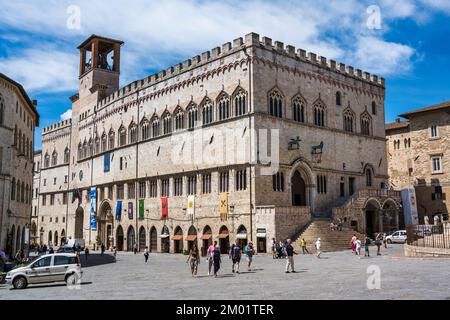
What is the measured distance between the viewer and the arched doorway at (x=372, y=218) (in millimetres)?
46969

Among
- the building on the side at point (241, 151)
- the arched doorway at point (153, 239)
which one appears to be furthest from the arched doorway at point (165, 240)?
the arched doorway at point (153, 239)

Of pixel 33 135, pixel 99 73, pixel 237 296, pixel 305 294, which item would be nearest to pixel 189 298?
pixel 237 296

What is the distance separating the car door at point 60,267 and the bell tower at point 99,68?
45.8 metres

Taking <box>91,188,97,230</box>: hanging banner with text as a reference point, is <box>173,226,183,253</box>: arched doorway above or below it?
below

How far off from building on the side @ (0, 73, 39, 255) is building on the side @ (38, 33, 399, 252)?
41.1 feet

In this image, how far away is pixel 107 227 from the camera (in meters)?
60.1

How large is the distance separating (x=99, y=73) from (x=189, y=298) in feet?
179

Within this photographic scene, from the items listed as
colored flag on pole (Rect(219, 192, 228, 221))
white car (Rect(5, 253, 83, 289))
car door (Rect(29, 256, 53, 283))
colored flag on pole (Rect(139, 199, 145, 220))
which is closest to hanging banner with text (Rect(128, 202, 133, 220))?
colored flag on pole (Rect(139, 199, 145, 220))

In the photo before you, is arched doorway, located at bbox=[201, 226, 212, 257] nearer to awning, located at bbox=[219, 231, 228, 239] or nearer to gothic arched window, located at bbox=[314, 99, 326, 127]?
awning, located at bbox=[219, 231, 228, 239]

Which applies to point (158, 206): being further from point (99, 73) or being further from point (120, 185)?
point (99, 73)

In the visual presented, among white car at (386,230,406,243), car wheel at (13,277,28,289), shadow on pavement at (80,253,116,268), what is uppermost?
white car at (386,230,406,243)

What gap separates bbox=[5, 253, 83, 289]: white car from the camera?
843 inches

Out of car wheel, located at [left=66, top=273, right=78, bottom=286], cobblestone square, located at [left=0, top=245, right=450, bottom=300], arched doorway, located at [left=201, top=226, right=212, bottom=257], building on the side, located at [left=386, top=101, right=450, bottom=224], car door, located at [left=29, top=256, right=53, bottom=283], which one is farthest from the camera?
building on the side, located at [left=386, top=101, right=450, bottom=224]
